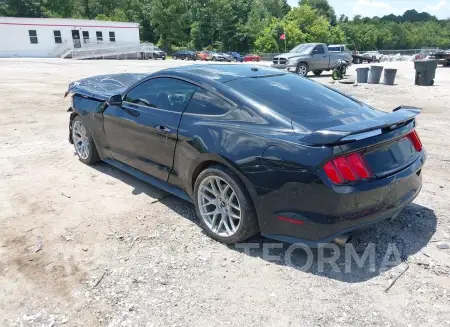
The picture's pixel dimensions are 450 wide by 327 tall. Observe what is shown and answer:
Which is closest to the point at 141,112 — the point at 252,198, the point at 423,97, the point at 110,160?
the point at 110,160

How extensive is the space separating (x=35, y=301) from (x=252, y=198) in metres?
1.82

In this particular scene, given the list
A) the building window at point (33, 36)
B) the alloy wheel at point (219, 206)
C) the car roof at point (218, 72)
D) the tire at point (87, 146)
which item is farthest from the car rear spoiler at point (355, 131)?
the building window at point (33, 36)

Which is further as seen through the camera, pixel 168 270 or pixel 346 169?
pixel 168 270

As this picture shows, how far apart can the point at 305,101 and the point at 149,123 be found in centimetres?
164

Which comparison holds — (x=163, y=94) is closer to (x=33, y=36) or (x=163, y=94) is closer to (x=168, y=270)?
(x=168, y=270)

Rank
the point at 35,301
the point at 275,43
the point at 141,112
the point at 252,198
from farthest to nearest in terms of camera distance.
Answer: the point at 275,43 → the point at 141,112 → the point at 252,198 → the point at 35,301

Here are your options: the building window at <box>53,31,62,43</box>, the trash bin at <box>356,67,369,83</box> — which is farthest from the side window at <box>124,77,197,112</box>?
the building window at <box>53,31,62,43</box>

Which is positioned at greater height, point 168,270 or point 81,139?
point 81,139

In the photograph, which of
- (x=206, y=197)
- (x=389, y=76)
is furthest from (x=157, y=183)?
(x=389, y=76)

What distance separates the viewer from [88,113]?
514 cm

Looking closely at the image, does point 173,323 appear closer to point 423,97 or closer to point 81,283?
point 81,283

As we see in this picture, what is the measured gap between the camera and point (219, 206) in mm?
3467

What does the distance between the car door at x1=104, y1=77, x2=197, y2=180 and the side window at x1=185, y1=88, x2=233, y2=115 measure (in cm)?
10

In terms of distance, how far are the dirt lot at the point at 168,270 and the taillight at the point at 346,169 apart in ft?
2.70
